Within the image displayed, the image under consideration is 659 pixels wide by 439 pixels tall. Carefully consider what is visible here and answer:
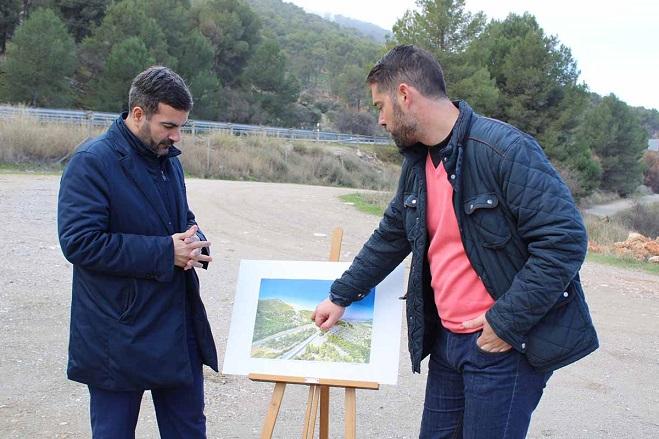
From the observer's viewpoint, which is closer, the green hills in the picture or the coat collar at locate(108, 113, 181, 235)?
the coat collar at locate(108, 113, 181, 235)

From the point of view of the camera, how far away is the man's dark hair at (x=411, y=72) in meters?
2.40

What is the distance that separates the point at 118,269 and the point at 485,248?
4.75 feet

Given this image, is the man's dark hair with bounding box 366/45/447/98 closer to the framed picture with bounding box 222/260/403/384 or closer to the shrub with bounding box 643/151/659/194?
the framed picture with bounding box 222/260/403/384

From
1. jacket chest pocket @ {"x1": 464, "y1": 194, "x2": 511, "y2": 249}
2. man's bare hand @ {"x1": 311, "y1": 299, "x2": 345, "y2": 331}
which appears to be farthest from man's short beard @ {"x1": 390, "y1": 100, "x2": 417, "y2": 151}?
man's bare hand @ {"x1": 311, "y1": 299, "x2": 345, "y2": 331}

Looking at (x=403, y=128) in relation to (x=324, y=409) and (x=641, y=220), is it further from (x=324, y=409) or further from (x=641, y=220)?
(x=641, y=220)

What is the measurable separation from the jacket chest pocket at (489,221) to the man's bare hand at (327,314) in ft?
3.49

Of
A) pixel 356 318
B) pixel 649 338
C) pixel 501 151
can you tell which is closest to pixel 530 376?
pixel 501 151

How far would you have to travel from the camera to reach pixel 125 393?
279cm

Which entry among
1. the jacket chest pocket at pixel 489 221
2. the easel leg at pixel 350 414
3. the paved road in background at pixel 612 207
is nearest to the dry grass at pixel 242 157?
the paved road in background at pixel 612 207

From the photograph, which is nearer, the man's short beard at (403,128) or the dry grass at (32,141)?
the man's short beard at (403,128)

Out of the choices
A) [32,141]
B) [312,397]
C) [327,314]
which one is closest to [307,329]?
[327,314]

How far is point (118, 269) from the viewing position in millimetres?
2625

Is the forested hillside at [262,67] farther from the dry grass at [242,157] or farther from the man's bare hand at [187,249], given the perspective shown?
the man's bare hand at [187,249]

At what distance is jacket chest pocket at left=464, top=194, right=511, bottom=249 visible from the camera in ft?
7.56
